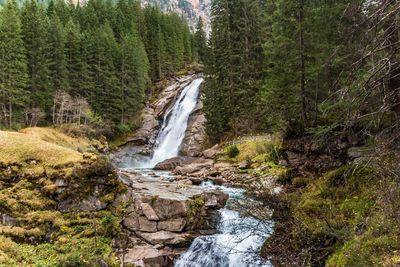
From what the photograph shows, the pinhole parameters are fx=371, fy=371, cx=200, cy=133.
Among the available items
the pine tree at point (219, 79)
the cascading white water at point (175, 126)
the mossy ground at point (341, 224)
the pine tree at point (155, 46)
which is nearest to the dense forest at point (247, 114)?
the mossy ground at point (341, 224)

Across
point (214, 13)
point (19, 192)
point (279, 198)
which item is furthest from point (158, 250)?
point (214, 13)

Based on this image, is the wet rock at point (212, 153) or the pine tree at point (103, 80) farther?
the pine tree at point (103, 80)

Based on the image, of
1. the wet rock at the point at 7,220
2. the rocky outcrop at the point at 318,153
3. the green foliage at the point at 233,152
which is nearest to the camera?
the rocky outcrop at the point at 318,153

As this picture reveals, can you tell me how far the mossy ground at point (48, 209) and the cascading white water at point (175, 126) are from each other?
24.8 meters

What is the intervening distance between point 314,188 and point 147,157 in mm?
34127

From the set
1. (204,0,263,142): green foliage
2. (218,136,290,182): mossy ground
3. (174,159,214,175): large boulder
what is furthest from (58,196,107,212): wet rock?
(204,0,263,142): green foliage

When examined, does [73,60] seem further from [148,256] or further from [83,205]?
[148,256]

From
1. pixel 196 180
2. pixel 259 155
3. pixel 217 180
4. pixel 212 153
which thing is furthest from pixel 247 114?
pixel 196 180

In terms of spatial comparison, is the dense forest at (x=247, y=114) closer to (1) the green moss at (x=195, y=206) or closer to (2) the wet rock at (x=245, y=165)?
(1) the green moss at (x=195, y=206)

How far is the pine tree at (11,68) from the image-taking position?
40.9m

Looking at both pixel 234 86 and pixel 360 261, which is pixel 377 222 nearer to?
pixel 360 261

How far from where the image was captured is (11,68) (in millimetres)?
41688

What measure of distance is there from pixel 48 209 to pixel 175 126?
108ft

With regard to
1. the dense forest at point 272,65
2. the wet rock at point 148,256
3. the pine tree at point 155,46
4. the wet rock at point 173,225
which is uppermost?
the pine tree at point 155,46
